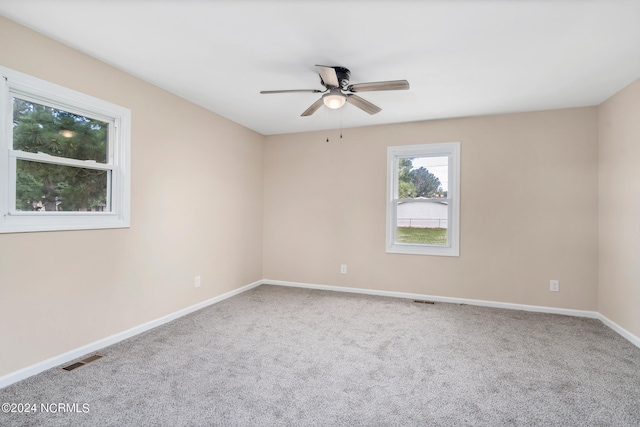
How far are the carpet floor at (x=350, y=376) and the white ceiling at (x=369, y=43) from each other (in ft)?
8.03

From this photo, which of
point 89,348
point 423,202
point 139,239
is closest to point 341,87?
point 423,202

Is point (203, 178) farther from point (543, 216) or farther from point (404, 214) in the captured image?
point (543, 216)

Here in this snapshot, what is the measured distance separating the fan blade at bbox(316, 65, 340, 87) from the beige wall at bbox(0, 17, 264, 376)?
6.17ft

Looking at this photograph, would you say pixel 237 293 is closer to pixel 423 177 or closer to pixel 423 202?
pixel 423 202

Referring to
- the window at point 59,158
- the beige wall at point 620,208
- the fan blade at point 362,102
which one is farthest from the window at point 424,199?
the window at point 59,158

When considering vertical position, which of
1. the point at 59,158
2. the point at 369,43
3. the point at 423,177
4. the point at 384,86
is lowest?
the point at 59,158

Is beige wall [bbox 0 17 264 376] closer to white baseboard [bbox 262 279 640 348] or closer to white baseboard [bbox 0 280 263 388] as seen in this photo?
white baseboard [bbox 0 280 263 388]

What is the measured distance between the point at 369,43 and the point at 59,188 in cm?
266

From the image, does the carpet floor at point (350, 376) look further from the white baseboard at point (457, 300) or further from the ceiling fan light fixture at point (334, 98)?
the ceiling fan light fixture at point (334, 98)

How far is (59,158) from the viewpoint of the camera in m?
2.48

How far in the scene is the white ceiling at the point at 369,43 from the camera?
6.51 feet

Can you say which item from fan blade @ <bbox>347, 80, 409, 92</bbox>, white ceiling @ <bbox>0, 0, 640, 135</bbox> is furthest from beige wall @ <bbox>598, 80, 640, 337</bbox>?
fan blade @ <bbox>347, 80, 409, 92</bbox>

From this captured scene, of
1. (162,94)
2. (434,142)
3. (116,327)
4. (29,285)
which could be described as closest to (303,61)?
(162,94)

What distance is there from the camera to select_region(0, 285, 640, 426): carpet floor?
1.88 metres
